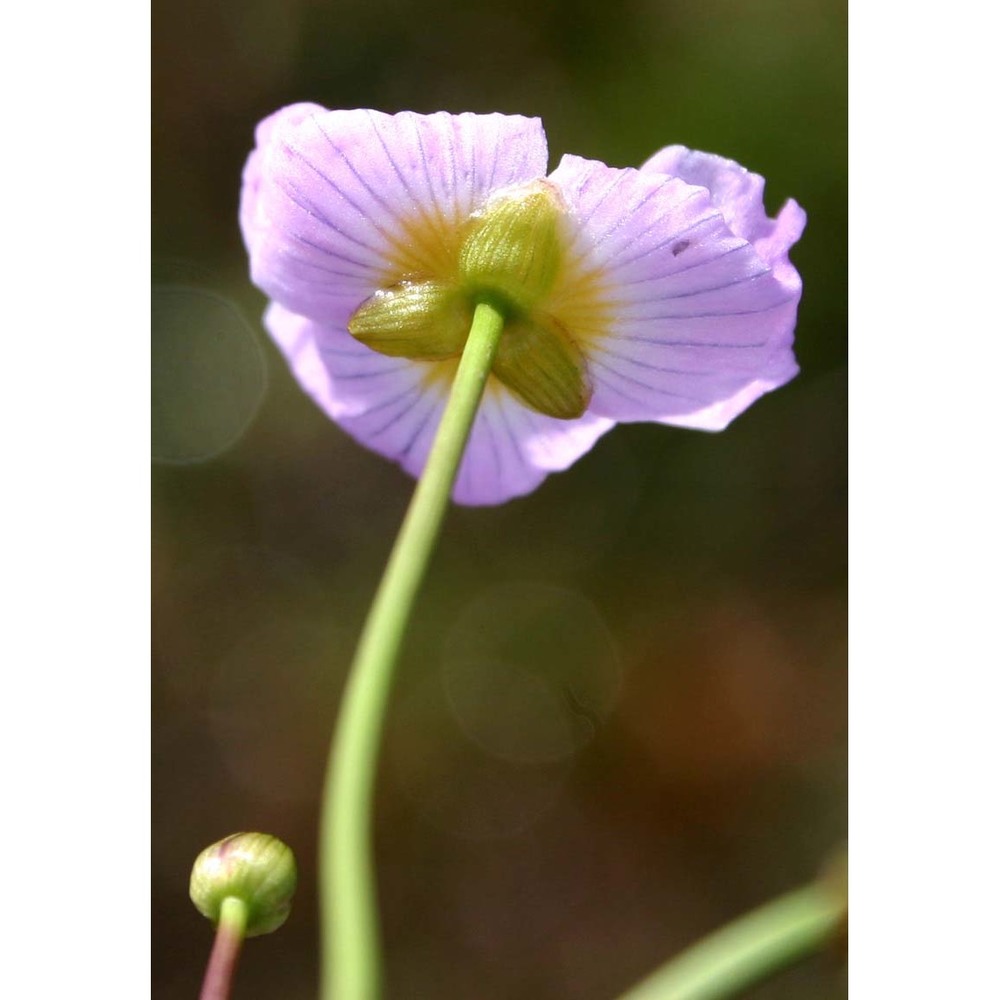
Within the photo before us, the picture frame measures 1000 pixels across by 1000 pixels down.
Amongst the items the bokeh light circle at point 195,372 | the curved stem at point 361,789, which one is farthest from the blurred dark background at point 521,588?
the curved stem at point 361,789

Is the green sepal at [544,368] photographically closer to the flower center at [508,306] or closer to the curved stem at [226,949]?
the flower center at [508,306]

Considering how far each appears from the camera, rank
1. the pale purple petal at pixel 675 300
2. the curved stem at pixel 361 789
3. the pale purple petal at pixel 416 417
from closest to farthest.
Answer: the curved stem at pixel 361 789 < the pale purple petal at pixel 675 300 < the pale purple petal at pixel 416 417

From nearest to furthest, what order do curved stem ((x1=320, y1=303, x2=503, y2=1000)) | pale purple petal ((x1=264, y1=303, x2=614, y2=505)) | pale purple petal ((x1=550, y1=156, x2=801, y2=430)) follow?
curved stem ((x1=320, y1=303, x2=503, y2=1000)) → pale purple petal ((x1=550, y1=156, x2=801, y2=430)) → pale purple petal ((x1=264, y1=303, x2=614, y2=505))

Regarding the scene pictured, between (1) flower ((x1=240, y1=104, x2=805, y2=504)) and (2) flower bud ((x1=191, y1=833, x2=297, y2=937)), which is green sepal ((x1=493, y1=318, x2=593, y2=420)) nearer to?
(1) flower ((x1=240, y1=104, x2=805, y2=504))

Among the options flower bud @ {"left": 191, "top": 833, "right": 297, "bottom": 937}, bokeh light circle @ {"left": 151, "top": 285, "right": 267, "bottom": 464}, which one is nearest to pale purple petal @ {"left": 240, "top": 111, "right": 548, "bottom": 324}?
bokeh light circle @ {"left": 151, "top": 285, "right": 267, "bottom": 464}

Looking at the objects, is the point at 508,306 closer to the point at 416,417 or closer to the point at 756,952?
the point at 416,417

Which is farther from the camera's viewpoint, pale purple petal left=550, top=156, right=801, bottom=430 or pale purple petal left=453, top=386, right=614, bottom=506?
pale purple petal left=453, top=386, right=614, bottom=506
